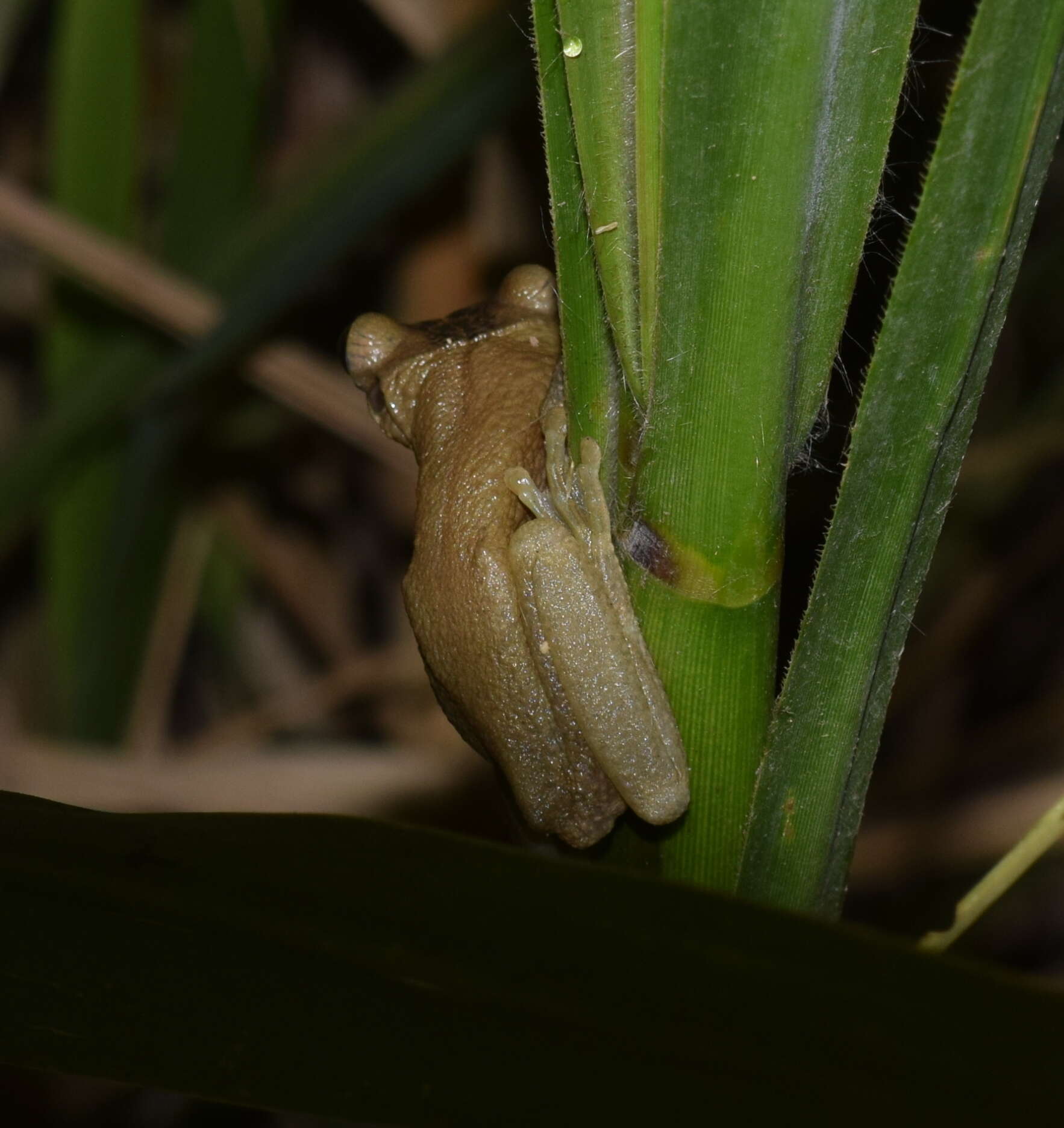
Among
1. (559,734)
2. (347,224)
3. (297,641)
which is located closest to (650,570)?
(559,734)

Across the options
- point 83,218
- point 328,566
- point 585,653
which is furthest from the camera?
point 328,566

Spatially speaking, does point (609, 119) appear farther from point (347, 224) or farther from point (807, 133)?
point (347, 224)

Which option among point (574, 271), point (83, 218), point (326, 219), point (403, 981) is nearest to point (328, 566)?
point (83, 218)

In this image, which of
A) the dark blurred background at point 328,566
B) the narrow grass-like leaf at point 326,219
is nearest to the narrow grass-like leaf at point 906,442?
the dark blurred background at point 328,566

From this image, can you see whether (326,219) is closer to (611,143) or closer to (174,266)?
(174,266)

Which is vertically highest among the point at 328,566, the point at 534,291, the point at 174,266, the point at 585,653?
the point at 174,266

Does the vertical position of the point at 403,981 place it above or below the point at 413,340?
below

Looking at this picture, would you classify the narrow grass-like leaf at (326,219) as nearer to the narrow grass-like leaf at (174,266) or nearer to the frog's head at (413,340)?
the narrow grass-like leaf at (174,266)
